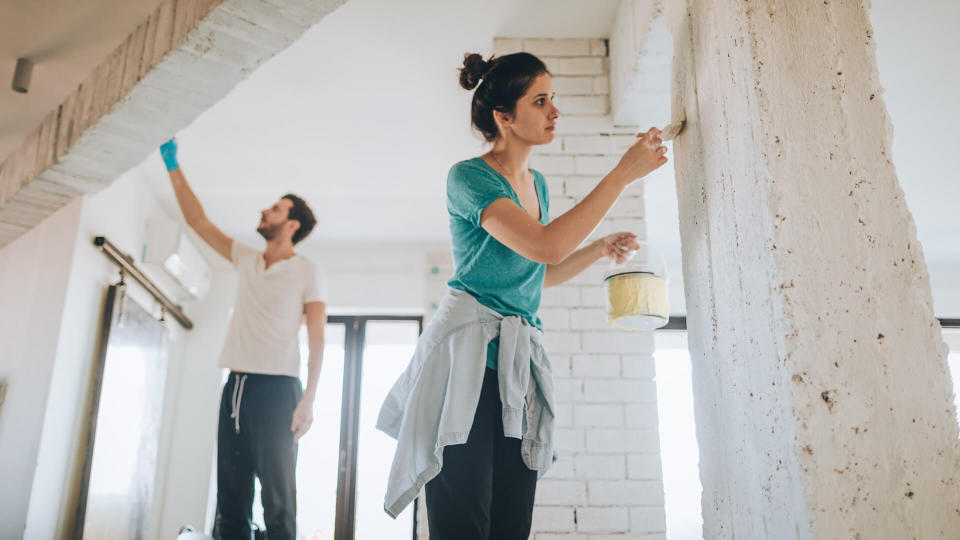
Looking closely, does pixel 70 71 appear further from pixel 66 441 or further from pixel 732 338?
pixel 732 338

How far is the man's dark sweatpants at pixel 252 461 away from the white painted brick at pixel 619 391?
3.35 feet

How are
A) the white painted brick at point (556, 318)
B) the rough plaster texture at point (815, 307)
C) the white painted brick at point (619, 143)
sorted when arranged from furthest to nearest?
the white painted brick at point (619, 143)
the white painted brick at point (556, 318)
the rough plaster texture at point (815, 307)

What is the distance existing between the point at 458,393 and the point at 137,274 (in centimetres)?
324

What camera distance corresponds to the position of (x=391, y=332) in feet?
16.8

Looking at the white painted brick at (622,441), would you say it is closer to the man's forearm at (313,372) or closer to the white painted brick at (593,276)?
the white painted brick at (593,276)

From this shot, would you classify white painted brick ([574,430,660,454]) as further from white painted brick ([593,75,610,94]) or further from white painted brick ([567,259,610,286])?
white painted brick ([593,75,610,94])

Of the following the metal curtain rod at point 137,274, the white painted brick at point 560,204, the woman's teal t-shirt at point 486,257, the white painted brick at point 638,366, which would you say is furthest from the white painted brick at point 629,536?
the metal curtain rod at point 137,274

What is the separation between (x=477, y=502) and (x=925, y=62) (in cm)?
310

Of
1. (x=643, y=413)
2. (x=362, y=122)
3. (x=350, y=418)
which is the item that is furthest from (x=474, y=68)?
(x=350, y=418)

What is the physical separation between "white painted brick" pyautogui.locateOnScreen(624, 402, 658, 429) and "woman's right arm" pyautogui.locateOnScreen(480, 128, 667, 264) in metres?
1.44

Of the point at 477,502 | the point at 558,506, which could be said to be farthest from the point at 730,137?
the point at 558,506

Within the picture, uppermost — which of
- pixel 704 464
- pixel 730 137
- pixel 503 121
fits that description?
pixel 503 121

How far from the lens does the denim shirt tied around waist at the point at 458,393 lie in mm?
1202

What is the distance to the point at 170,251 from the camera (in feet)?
13.6
